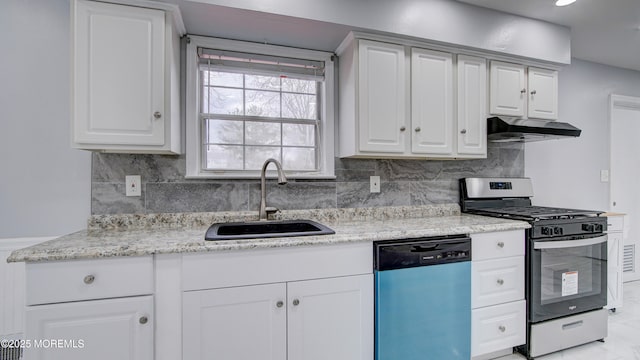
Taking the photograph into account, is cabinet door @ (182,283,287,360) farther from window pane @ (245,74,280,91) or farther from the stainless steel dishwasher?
window pane @ (245,74,280,91)

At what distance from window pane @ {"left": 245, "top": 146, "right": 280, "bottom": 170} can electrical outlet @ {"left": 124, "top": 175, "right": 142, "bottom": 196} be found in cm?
66

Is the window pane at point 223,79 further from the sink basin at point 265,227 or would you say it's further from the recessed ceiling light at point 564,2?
the recessed ceiling light at point 564,2

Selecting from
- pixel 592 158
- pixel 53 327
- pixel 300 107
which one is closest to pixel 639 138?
pixel 592 158

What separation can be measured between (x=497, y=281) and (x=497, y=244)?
0.76ft

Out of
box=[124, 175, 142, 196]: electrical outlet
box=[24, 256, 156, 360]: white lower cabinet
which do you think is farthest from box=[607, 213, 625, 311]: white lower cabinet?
box=[124, 175, 142, 196]: electrical outlet

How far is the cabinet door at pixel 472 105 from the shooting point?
2098 millimetres

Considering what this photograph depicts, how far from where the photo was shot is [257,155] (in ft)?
6.75

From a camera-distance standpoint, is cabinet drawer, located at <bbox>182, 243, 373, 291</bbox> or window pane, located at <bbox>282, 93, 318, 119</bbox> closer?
cabinet drawer, located at <bbox>182, 243, 373, 291</bbox>

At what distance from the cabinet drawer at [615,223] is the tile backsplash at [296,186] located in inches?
31.6

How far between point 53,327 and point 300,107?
1.78 metres

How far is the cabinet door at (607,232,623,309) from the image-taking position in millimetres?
2479

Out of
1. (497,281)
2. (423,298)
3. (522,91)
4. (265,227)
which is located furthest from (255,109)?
(522,91)

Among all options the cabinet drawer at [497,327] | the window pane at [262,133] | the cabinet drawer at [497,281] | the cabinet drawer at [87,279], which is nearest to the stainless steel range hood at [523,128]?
the cabinet drawer at [497,281]

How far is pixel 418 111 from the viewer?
199 cm
